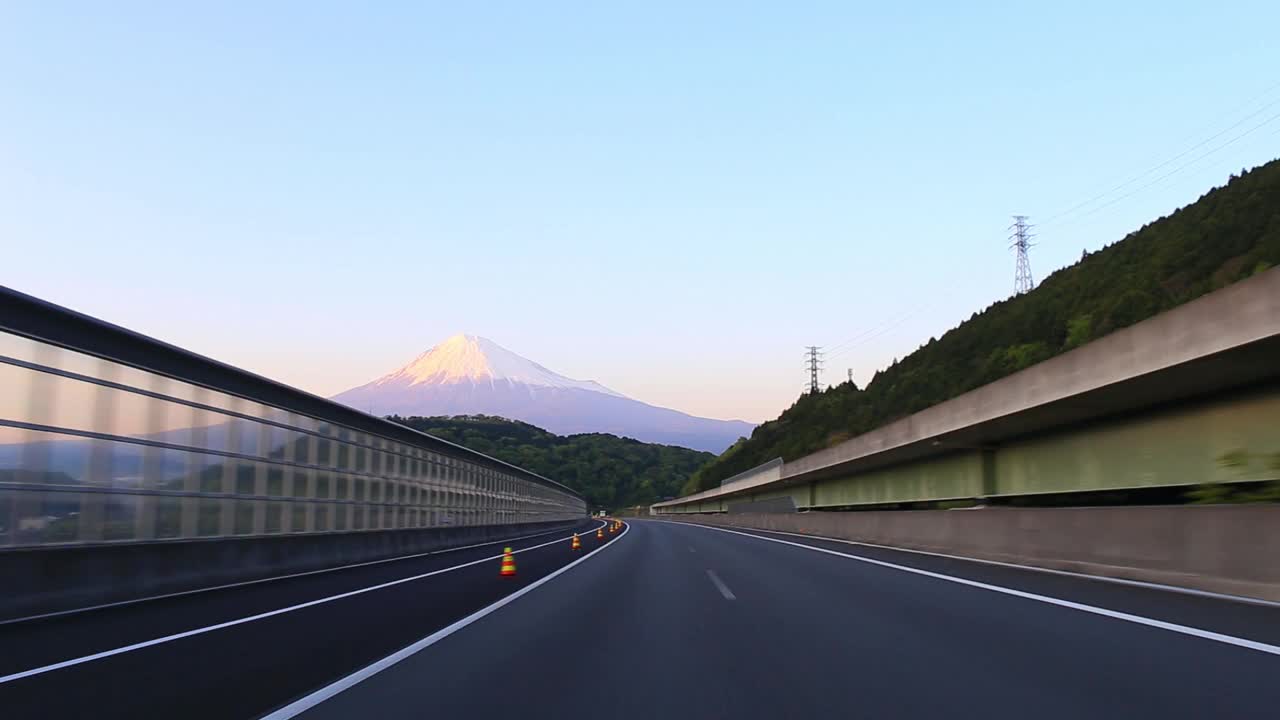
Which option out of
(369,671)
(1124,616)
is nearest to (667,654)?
(369,671)

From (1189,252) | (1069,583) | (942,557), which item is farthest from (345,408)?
(1189,252)

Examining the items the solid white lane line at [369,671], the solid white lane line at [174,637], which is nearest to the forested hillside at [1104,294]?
the solid white lane line at [174,637]

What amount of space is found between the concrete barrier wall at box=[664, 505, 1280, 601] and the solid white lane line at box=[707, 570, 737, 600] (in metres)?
5.80

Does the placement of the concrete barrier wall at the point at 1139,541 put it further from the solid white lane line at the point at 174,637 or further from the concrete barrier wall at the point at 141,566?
the concrete barrier wall at the point at 141,566

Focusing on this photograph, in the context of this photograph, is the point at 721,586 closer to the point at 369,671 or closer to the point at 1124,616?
the point at 1124,616

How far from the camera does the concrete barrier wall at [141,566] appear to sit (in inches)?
461

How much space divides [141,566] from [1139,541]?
14207 mm

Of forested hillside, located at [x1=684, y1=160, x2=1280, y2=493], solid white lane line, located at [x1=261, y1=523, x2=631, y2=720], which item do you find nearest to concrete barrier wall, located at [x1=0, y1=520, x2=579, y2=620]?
solid white lane line, located at [x1=261, y1=523, x2=631, y2=720]

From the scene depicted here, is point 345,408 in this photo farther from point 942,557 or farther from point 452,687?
point 452,687

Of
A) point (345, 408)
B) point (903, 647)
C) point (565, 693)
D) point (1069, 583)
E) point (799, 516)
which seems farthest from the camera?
point (799, 516)

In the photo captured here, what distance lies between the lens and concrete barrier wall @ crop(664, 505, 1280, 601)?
A: 11828 millimetres

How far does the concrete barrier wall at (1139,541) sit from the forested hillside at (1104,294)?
29117 mm

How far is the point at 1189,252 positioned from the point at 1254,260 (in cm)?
1012

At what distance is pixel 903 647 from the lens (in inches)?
355
